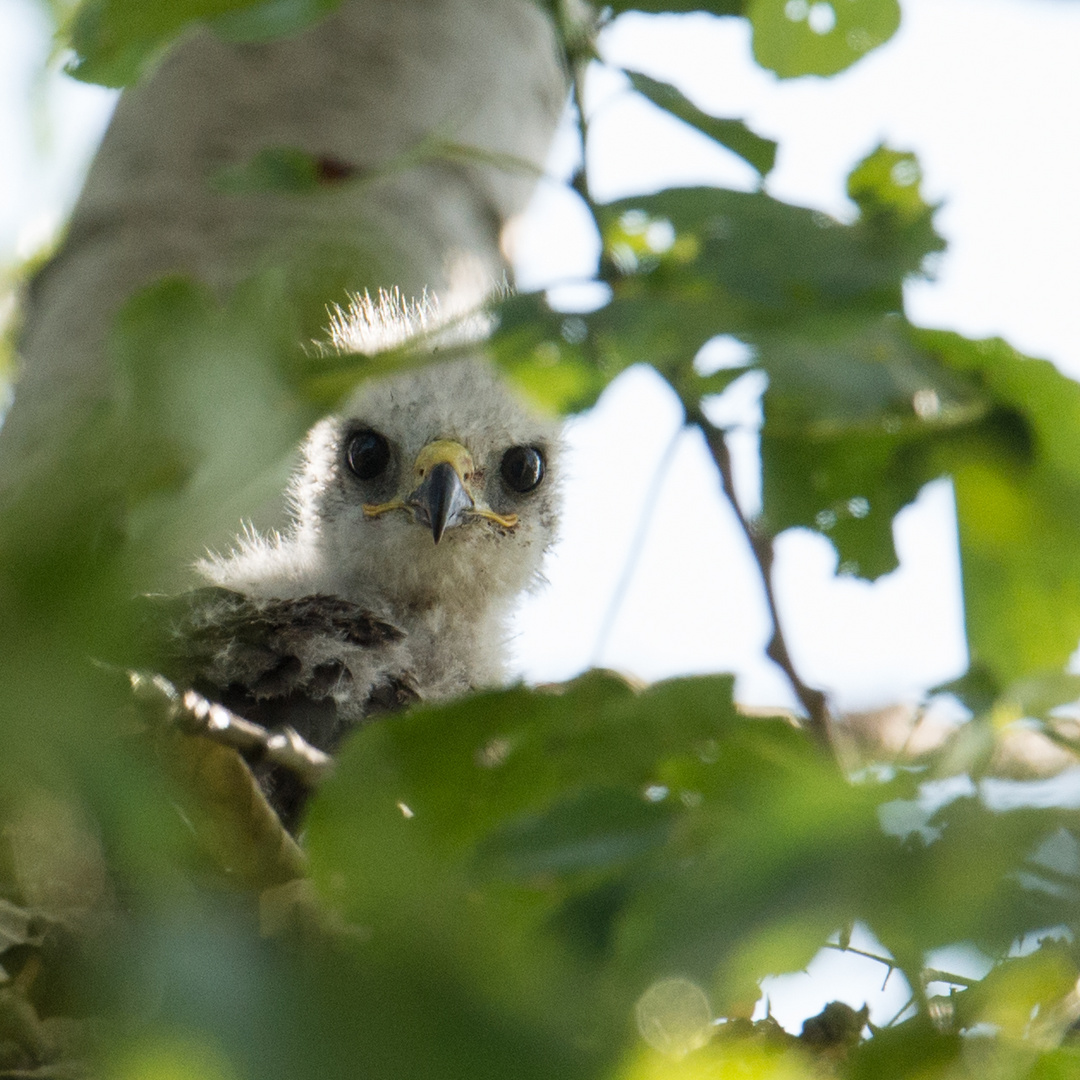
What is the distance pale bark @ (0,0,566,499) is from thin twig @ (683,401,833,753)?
1.21 m

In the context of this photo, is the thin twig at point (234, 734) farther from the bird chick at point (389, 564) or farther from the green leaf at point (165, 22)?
the bird chick at point (389, 564)

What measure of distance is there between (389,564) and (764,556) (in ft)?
5.13

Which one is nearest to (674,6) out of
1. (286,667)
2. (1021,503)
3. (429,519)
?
(1021,503)

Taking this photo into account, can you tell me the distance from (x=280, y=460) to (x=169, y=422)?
55 mm

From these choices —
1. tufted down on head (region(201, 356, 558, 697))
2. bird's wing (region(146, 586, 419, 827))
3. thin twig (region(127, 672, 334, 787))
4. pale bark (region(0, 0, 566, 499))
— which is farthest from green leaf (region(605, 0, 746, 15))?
tufted down on head (region(201, 356, 558, 697))

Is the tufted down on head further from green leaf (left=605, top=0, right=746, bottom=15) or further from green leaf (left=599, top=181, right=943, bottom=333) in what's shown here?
green leaf (left=599, top=181, right=943, bottom=333)

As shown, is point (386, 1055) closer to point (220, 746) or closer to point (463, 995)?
point (463, 995)

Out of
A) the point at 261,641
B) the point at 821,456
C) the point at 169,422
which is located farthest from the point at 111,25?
the point at 261,641

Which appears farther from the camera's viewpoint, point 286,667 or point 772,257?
point 286,667

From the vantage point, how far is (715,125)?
38.0 inches

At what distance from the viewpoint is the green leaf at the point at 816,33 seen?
1.07 meters

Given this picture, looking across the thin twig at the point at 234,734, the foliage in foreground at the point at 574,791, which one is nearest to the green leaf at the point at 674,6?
the foliage in foreground at the point at 574,791

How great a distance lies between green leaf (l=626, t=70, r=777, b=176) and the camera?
3.10 feet

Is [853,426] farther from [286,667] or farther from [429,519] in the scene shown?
Result: [429,519]
